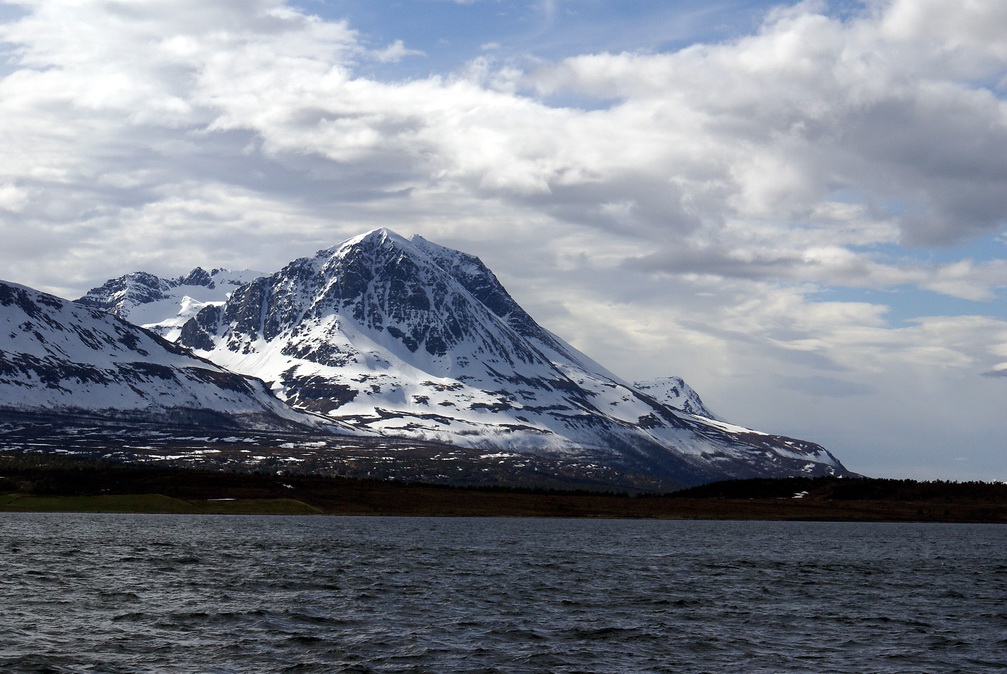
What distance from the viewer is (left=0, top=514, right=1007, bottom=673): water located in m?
54.2

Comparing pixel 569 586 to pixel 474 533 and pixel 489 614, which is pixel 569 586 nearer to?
pixel 489 614

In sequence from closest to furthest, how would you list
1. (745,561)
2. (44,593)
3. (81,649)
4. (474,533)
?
(81,649) < (44,593) < (745,561) < (474,533)

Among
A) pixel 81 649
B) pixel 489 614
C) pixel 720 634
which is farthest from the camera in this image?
pixel 489 614

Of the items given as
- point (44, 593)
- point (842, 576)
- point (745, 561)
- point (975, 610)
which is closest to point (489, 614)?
point (44, 593)

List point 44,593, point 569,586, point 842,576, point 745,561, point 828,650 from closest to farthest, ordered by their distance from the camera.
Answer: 1. point 828,650
2. point 44,593
3. point 569,586
4. point 842,576
5. point 745,561

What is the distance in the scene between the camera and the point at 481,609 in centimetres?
7362

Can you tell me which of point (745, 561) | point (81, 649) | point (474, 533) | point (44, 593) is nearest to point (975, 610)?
point (745, 561)

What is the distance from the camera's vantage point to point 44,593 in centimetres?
7694

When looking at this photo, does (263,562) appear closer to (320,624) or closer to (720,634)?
(320,624)

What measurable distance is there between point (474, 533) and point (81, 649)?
130515 millimetres

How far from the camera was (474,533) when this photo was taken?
182500 millimetres

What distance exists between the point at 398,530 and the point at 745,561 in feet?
254

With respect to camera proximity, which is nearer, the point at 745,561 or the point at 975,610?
the point at 975,610

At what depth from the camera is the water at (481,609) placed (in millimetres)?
54219
